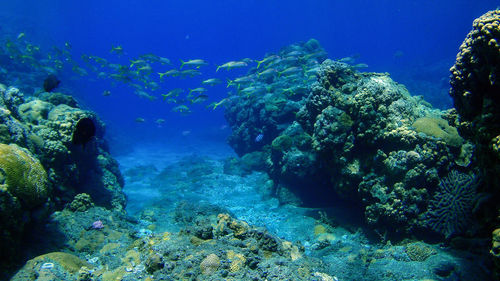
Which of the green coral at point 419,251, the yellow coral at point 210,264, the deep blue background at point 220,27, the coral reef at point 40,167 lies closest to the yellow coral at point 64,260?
the coral reef at point 40,167

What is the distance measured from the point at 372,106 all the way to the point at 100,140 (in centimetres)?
1210

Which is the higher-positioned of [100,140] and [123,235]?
[100,140]

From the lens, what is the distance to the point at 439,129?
18.9ft

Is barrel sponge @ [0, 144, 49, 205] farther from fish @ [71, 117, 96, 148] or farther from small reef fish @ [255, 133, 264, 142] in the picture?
small reef fish @ [255, 133, 264, 142]

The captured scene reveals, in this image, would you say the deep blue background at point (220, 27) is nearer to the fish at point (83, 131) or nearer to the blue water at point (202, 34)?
the blue water at point (202, 34)

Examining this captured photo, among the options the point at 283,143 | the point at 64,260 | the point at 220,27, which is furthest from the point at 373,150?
the point at 220,27

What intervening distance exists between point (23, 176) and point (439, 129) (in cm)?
858

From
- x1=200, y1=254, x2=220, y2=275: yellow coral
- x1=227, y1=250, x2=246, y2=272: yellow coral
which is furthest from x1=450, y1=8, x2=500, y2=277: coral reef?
x1=200, y1=254, x2=220, y2=275: yellow coral

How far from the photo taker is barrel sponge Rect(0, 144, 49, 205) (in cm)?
398

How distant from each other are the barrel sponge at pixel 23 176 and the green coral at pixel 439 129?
8.04 metres

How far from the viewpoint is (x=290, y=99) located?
14078 mm

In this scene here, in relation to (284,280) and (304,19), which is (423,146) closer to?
(284,280)

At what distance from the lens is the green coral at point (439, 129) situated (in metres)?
5.61

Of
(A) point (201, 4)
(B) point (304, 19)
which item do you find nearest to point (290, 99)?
(A) point (201, 4)
